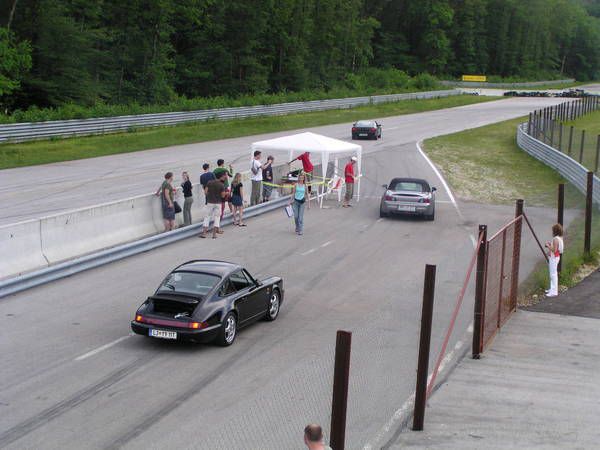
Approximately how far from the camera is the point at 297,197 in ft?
75.4

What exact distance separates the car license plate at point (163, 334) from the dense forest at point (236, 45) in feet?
150

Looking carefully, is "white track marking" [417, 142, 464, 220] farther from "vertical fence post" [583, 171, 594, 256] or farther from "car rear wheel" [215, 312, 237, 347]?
"car rear wheel" [215, 312, 237, 347]

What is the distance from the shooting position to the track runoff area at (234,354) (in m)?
9.70

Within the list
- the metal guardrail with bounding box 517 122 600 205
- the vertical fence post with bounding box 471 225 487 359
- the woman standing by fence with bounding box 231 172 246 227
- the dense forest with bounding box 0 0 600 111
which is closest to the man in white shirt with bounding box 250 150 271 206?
the woman standing by fence with bounding box 231 172 246 227

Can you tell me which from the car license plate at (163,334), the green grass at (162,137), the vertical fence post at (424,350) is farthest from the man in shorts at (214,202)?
the green grass at (162,137)

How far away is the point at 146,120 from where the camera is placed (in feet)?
166

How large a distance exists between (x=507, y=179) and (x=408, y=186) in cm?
1175

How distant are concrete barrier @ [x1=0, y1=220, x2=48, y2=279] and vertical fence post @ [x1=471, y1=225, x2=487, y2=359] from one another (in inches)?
371

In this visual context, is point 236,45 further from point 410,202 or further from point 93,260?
point 93,260

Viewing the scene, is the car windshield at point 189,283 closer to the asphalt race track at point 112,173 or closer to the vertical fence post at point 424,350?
the vertical fence post at point 424,350

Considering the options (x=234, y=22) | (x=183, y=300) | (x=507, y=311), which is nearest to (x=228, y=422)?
(x=183, y=300)

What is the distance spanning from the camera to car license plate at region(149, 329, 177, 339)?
12570 mm

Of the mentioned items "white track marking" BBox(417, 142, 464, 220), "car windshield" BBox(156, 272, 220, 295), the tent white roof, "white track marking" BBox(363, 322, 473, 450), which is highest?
the tent white roof

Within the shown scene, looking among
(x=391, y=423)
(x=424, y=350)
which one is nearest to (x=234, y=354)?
(x=391, y=423)
